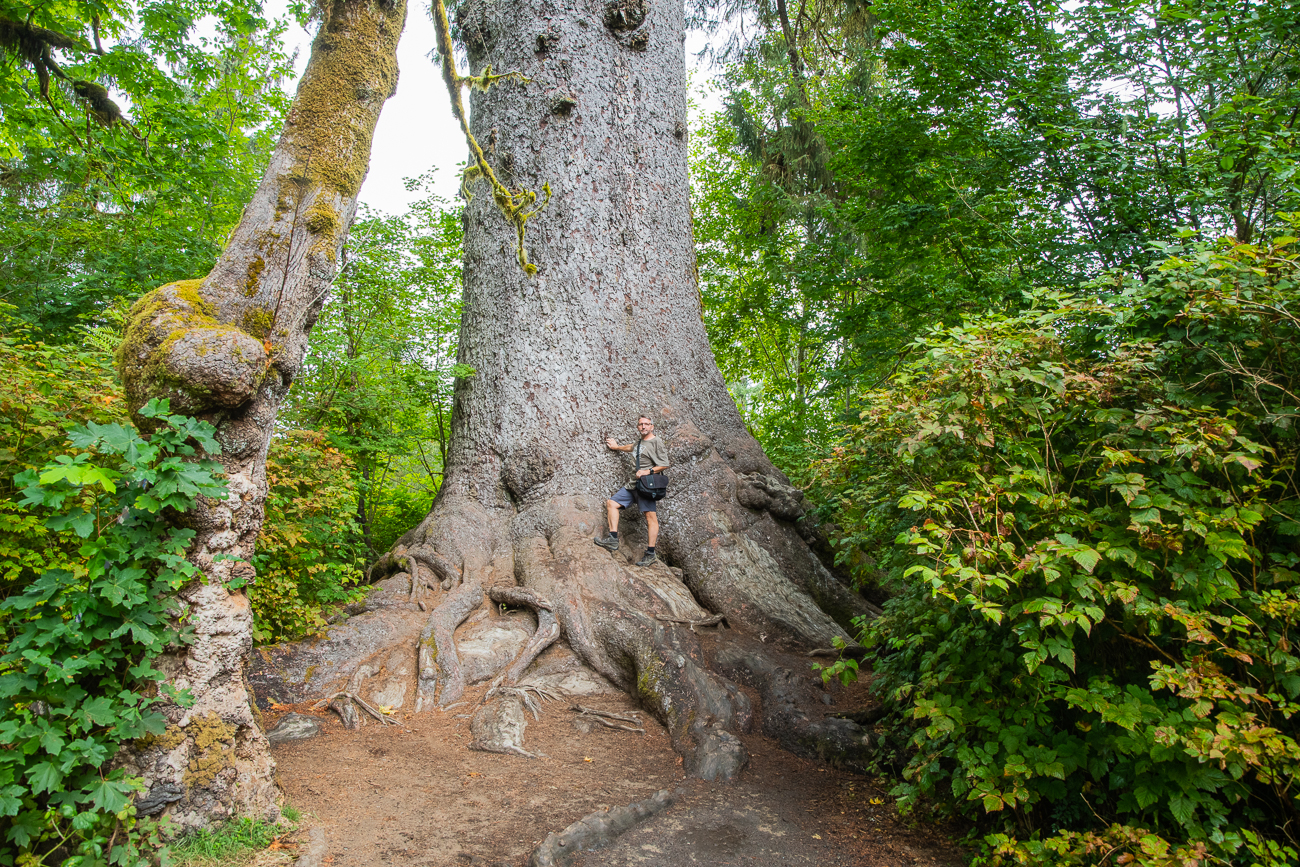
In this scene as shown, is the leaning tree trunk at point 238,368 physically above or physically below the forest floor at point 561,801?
above

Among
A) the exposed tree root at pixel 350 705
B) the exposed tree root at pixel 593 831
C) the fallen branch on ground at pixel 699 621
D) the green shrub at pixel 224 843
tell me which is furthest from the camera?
the fallen branch on ground at pixel 699 621

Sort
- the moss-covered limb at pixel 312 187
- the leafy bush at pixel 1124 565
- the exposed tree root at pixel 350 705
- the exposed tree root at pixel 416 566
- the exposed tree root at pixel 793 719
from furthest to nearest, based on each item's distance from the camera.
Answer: the exposed tree root at pixel 416 566 → the exposed tree root at pixel 350 705 → the exposed tree root at pixel 793 719 → the moss-covered limb at pixel 312 187 → the leafy bush at pixel 1124 565

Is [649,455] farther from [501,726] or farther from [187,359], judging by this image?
[187,359]

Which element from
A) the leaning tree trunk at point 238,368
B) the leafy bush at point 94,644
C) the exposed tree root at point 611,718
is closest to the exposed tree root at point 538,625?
the exposed tree root at point 611,718

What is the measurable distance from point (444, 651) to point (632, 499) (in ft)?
6.94

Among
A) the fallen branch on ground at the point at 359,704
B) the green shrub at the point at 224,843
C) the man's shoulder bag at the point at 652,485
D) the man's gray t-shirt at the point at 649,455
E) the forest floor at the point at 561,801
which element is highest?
the man's gray t-shirt at the point at 649,455

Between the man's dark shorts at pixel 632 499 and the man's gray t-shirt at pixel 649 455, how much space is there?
60 millimetres

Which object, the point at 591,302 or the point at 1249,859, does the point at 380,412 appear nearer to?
the point at 591,302

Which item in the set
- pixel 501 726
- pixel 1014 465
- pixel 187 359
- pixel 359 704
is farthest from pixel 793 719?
pixel 187 359

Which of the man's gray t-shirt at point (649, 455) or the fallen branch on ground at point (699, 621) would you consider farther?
the man's gray t-shirt at point (649, 455)

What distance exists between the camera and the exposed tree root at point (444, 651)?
4.79 metres

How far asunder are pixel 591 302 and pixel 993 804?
5.33 metres

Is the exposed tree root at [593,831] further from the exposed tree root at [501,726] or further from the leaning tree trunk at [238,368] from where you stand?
the leaning tree trunk at [238,368]

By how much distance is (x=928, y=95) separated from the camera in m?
6.84
